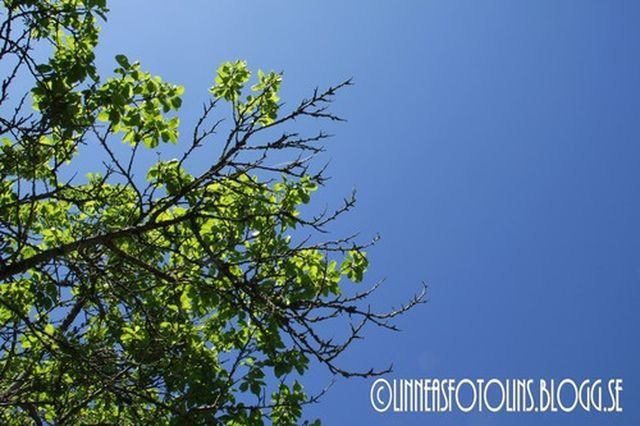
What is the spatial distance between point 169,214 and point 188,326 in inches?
51.4

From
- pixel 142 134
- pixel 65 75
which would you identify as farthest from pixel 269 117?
pixel 65 75

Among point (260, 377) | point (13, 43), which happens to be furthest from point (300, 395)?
point (13, 43)

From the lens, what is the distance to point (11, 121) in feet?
20.8

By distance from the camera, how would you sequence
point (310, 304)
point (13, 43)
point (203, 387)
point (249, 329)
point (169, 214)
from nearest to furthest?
1. point (13, 43)
2. point (310, 304)
3. point (203, 387)
4. point (169, 214)
5. point (249, 329)

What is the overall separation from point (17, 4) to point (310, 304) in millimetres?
3724

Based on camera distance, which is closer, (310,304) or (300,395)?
(310,304)

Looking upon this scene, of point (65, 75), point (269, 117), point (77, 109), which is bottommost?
point (77, 109)

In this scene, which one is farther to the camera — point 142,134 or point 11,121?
point 142,134

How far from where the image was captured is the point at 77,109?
21.1 feet

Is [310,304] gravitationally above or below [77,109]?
below

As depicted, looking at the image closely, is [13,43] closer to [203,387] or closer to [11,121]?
[11,121]

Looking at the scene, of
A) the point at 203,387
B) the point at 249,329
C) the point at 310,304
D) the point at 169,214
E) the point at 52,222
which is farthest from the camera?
the point at 52,222

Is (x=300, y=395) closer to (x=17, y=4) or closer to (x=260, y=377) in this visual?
(x=260, y=377)

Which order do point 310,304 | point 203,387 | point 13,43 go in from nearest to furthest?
point 13,43 < point 310,304 < point 203,387
